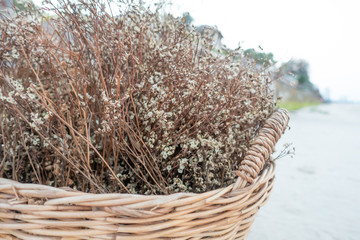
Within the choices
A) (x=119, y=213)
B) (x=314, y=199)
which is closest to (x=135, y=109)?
(x=119, y=213)

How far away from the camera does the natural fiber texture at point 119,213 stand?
1.71 feet

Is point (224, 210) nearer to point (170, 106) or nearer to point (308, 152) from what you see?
point (170, 106)

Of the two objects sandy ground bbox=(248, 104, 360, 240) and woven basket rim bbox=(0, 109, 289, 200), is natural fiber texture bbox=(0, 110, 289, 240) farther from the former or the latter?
sandy ground bbox=(248, 104, 360, 240)

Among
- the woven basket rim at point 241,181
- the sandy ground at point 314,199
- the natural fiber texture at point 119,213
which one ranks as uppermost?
the woven basket rim at point 241,181

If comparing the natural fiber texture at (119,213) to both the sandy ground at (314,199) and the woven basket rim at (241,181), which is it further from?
the sandy ground at (314,199)

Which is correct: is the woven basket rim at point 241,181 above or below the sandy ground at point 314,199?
above

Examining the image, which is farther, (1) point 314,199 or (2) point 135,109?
(1) point 314,199

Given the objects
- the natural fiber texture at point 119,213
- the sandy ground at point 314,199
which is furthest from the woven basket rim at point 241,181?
the sandy ground at point 314,199

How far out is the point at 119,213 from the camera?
1.70 ft

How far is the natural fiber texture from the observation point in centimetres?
52

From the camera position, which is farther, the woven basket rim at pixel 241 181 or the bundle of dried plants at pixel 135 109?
the bundle of dried plants at pixel 135 109

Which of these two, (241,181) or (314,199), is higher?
(241,181)

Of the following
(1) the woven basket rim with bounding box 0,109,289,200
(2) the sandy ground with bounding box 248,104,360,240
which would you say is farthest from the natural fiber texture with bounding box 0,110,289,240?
(2) the sandy ground with bounding box 248,104,360,240

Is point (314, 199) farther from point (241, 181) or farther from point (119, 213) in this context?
point (119, 213)
